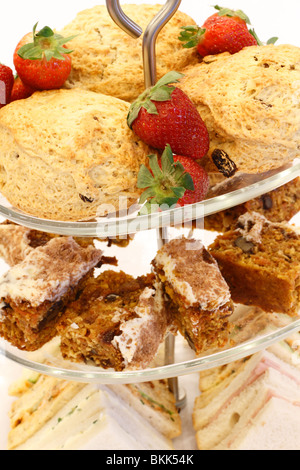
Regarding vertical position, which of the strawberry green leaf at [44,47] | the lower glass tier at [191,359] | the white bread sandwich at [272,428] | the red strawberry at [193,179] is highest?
the strawberry green leaf at [44,47]

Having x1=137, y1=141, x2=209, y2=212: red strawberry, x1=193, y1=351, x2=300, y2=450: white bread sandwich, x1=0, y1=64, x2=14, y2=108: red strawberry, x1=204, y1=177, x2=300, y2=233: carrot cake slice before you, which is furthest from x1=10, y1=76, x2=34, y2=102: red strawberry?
x1=193, y1=351, x2=300, y2=450: white bread sandwich

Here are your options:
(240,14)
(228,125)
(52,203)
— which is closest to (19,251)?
(52,203)

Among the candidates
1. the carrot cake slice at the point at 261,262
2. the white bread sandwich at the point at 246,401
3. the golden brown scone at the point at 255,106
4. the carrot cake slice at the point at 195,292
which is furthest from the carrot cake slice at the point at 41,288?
the white bread sandwich at the point at 246,401

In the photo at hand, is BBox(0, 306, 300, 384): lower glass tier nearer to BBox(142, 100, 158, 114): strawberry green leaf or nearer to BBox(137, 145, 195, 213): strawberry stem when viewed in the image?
BBox(137, 145, 195, 213): strawberry stem

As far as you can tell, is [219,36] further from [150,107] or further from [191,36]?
[150,107]

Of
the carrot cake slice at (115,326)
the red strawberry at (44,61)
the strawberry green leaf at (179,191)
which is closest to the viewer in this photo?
the strawberry green leaf at (179,191)

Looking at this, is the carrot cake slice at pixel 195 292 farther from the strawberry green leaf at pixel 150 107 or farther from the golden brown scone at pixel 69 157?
the strawberry green leaf at pixel 150 107

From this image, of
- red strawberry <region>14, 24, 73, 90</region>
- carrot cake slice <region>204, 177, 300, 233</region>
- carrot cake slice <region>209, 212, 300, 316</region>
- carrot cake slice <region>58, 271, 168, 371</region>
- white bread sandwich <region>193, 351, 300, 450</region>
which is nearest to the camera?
red strawberry <region>14, 24, 73, 90</region>
